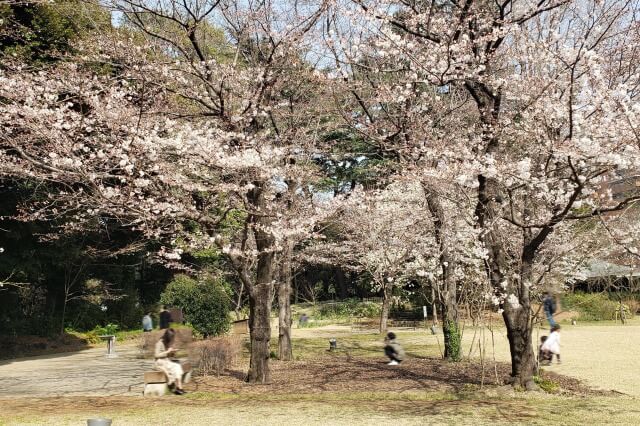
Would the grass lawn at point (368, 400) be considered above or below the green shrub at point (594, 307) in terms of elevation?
below

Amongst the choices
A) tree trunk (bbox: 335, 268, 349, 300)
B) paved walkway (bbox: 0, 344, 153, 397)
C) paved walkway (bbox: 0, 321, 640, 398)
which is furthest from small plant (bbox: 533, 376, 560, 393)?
tree trunk (bbox: 335, 268, 349, 300)

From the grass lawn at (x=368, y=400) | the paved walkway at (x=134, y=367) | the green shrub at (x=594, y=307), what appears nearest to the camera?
the grass lawn at (x=368, y=400)

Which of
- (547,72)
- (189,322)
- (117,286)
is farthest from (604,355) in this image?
(117,286)

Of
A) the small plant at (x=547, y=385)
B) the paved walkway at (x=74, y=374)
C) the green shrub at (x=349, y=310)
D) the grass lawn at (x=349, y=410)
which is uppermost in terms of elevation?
the green shrub at (x=349, y=310)

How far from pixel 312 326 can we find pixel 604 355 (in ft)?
52.9

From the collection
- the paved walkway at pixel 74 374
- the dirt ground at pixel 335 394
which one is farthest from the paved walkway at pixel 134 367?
the dirt ground at pixel 335 394

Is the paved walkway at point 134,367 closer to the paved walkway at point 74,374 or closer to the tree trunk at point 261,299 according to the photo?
the paved walkway at point 74,374

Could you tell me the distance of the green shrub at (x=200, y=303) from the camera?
17.2 metres

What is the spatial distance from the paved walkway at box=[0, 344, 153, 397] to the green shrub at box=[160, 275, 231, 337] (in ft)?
6.73

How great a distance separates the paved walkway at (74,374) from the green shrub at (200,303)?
80.7 inches

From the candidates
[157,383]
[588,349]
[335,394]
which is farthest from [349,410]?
[588,349]

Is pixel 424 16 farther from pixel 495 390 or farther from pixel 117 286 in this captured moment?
pixel 117 286

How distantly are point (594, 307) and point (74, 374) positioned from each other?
68.8 ft

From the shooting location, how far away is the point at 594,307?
2319 cm
